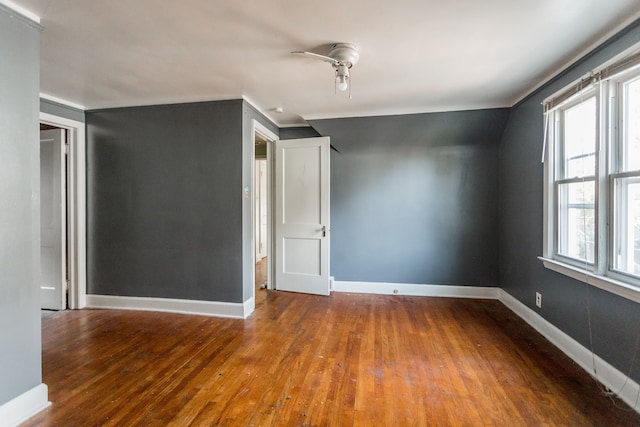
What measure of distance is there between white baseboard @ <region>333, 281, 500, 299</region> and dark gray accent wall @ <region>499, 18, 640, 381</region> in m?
0.30

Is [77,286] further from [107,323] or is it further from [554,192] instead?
[554,192]

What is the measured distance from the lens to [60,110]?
327 centimetres

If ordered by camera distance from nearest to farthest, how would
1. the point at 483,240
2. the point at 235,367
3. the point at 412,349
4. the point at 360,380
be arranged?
1. the point at 360,380
2. the point at 235,367
3. the point at 412,349
4. the point at 483,240

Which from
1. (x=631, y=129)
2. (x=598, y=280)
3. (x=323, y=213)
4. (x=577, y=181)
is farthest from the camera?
(x=323, y=213)

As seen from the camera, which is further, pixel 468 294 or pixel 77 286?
pixel 468 294

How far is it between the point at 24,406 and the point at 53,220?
95.6 inches

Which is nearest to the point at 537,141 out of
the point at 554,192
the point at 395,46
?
the point at 554,192

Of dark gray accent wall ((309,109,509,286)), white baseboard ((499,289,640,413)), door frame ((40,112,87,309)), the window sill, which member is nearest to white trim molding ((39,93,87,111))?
door frame ((40,112,87,309))

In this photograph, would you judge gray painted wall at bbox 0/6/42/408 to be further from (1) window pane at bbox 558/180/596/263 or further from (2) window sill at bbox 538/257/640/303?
(1) window pane at bbox 558/180/596/263

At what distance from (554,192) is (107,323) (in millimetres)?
4480

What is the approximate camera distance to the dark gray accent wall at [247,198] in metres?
3.25

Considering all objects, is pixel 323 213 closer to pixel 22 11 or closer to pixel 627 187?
pixel 627 187

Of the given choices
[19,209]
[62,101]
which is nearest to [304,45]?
[19,209]

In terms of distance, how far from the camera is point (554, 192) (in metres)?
2.67
